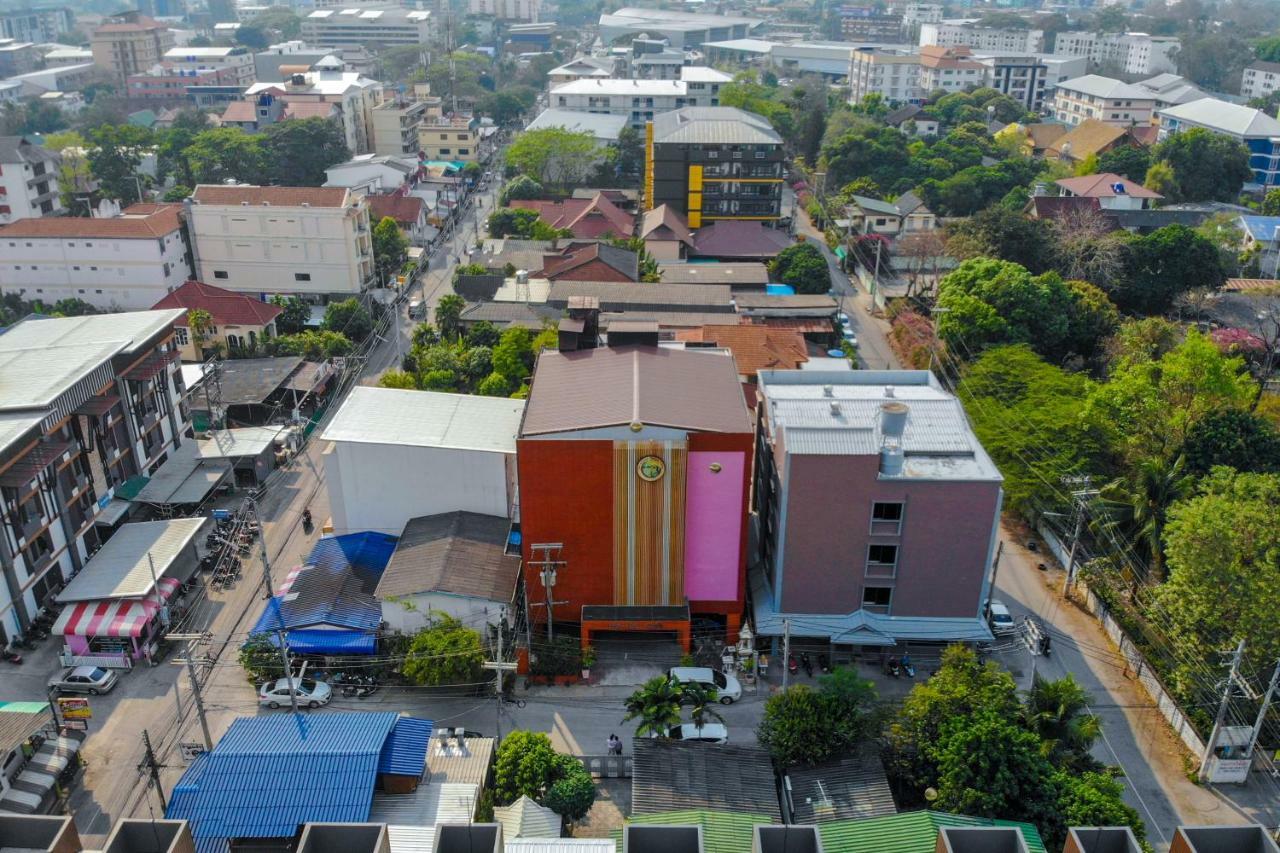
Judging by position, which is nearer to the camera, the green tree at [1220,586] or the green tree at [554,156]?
the green tree at [1220,586]

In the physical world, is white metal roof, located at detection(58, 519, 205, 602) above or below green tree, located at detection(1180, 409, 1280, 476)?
→ below

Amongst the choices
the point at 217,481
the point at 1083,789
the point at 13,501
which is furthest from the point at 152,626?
the point at 1083,789

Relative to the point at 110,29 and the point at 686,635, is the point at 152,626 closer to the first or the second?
the point at 686,635

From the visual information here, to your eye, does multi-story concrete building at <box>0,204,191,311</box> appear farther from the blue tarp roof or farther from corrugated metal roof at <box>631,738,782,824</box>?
corrugated metal roof at <box>631,738,782,824</box>

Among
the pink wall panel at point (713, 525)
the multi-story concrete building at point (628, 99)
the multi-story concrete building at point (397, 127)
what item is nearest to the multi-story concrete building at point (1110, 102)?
the multi-story concrete building at point (628, 99)

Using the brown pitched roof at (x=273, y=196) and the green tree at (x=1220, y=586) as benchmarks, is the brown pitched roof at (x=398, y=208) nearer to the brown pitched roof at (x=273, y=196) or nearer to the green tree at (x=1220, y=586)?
the brown pitched roof at (x=273, y=196)

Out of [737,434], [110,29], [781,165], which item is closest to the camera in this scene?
[737,434]

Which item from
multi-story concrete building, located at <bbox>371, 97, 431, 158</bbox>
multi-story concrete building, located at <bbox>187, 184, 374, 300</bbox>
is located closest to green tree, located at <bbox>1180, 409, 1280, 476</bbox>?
multi-story concrete building, located at <bbox>187, 184, 374, 300</bbox>
